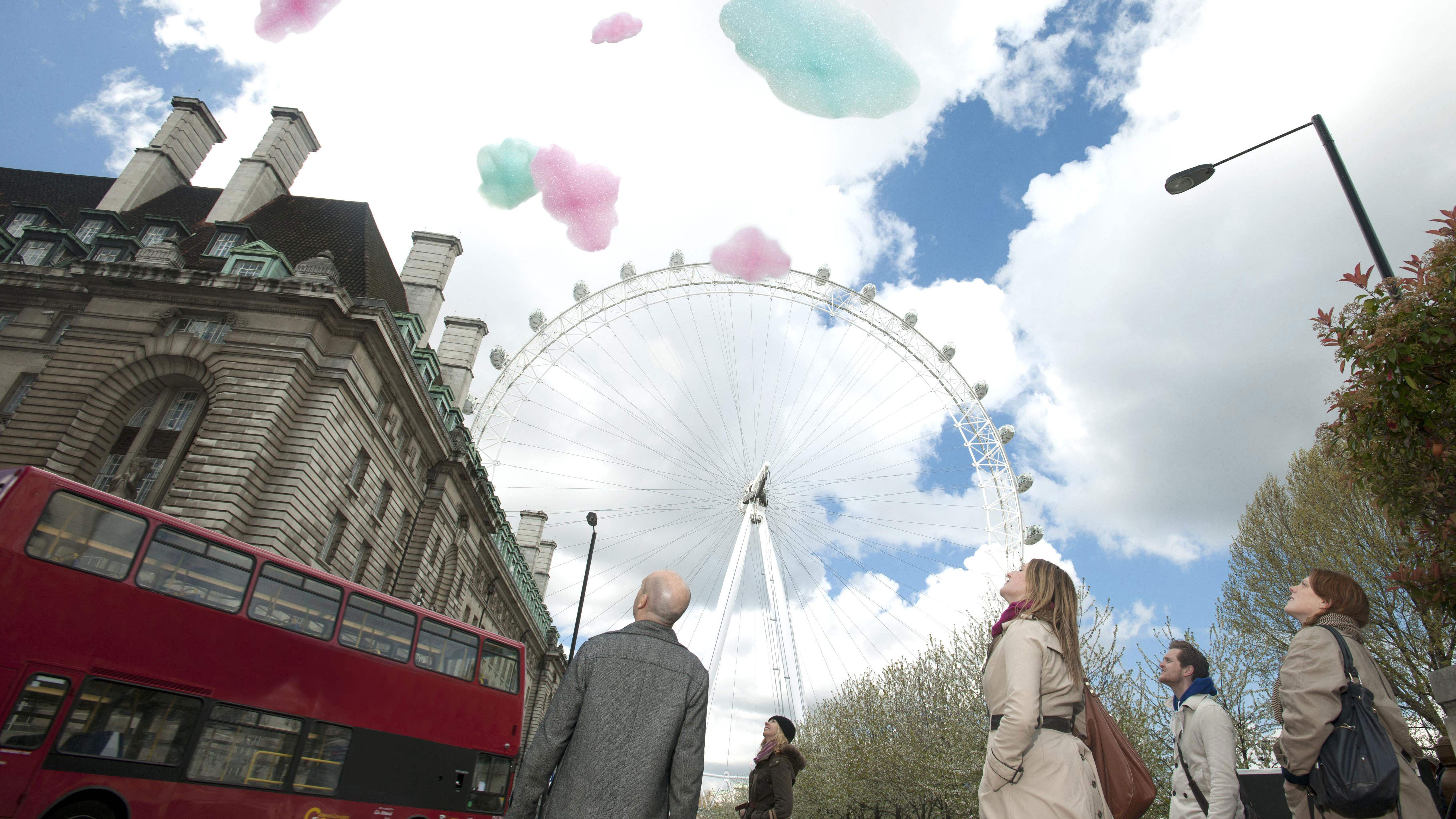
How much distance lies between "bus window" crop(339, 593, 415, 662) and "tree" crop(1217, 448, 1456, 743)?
18.1m

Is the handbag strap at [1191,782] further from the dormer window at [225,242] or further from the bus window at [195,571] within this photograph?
the dormer window at [225,242]

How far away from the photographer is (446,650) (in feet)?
50.4

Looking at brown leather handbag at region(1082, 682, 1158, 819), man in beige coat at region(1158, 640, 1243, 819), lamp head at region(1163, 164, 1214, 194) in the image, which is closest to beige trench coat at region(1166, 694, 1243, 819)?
man in beige coat at region(1158, 640, 1243, 819)

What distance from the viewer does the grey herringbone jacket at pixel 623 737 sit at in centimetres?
420

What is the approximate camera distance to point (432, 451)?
106 ft

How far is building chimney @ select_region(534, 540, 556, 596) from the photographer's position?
6662 centimetres

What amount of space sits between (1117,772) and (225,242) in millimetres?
33462

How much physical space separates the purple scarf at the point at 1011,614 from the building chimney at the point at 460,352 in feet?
119

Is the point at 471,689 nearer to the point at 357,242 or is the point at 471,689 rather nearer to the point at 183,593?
the point at 183,593

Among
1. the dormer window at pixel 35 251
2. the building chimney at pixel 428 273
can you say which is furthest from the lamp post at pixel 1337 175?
the dormer window at pixel 35 251

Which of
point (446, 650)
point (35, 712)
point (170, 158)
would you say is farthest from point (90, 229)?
point (35, 712)

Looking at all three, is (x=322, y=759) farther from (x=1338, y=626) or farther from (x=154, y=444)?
(x=154, y=444)

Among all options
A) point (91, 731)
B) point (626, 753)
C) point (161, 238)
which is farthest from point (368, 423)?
point (626, 753)

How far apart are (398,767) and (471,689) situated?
239cm
